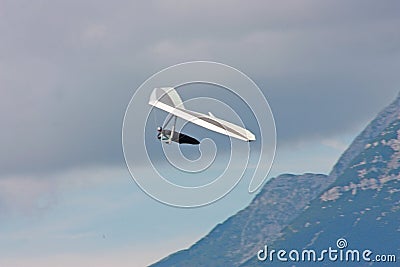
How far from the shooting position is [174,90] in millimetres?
174875

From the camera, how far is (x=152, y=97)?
567ft

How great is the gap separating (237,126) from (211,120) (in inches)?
216

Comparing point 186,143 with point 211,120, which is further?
point 211,120

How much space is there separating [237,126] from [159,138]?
11.2 m

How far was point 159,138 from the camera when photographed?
166625mm

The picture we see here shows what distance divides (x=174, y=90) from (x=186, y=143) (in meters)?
12.1

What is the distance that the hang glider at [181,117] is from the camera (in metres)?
167

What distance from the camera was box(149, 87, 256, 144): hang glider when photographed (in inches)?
6570

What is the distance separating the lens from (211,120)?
579 ft

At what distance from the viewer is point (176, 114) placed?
172m

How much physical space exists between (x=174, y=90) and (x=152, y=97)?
3514mm

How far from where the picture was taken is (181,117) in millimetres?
171500

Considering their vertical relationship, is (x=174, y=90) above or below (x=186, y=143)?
above

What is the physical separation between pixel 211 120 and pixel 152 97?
28.9 feet
